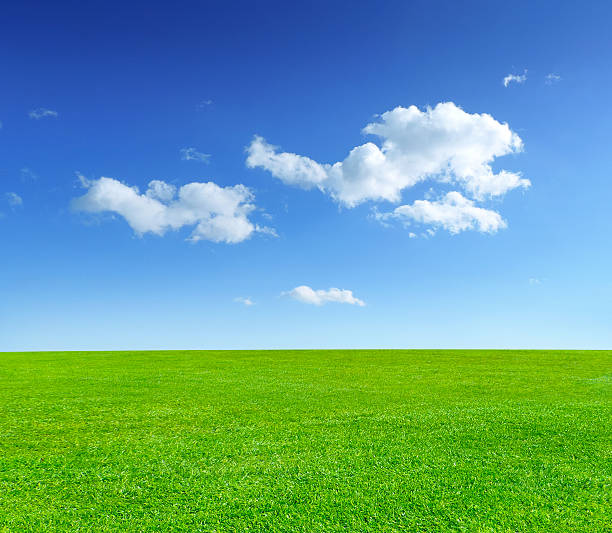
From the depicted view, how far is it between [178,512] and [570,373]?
13268mm

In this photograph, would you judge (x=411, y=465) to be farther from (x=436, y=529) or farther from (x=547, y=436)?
(x=547, y=436)

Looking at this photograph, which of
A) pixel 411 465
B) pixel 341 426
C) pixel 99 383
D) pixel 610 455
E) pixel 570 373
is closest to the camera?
pixel 411 465

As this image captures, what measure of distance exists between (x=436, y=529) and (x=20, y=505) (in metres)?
3.89

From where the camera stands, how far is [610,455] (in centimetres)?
502

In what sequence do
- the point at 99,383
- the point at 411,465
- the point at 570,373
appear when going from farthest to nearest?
the point at 570,373, the point at 99,383, the point at 411,465

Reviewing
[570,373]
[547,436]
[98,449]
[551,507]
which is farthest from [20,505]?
[570,373]

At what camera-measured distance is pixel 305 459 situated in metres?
4.76

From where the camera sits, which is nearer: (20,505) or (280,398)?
(20,505)

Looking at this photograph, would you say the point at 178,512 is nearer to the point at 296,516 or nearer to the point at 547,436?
the point at 296,516

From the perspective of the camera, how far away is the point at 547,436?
18.8 ft

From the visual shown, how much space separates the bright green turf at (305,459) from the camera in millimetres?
3588

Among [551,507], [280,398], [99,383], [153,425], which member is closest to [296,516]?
[551,507]

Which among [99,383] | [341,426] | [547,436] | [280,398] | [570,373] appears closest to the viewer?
[547,436]

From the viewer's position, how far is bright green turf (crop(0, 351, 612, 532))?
11.8ft
